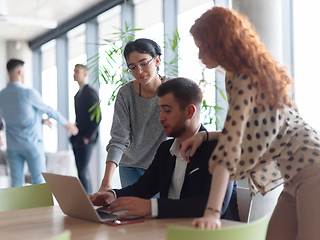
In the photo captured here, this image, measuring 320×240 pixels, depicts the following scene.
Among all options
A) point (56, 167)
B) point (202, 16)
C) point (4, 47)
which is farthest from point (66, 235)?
point (4, 47)

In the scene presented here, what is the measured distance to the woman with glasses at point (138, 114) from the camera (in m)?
2.39

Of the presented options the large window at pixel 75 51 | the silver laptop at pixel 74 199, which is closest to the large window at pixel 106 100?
the large window at pixel 75 51

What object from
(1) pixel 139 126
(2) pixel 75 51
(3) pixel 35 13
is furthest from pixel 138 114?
(2) pixel 75 51

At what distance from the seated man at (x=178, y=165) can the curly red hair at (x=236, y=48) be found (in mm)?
416

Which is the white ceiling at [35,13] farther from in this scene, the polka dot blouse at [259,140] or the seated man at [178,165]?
the polka dot blouse at [259,140]

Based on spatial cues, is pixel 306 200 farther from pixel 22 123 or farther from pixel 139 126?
pixel 22 123

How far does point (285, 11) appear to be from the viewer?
12.3 feet

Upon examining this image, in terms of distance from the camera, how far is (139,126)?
99.0 inches

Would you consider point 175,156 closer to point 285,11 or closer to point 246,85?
point 246,85

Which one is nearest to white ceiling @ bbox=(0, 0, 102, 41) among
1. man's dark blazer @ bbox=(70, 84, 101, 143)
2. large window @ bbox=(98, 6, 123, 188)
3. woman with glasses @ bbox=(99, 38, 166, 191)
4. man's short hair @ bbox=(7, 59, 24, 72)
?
large window @ bbox=(98, 6, 123, 188)

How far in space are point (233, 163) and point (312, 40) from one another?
8.36ft

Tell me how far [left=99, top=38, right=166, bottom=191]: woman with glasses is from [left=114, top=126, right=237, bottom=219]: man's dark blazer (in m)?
0.38

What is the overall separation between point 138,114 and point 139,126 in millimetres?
68

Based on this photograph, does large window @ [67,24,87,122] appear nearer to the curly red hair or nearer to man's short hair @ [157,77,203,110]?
man's short hair @ [157,77,203,110]
